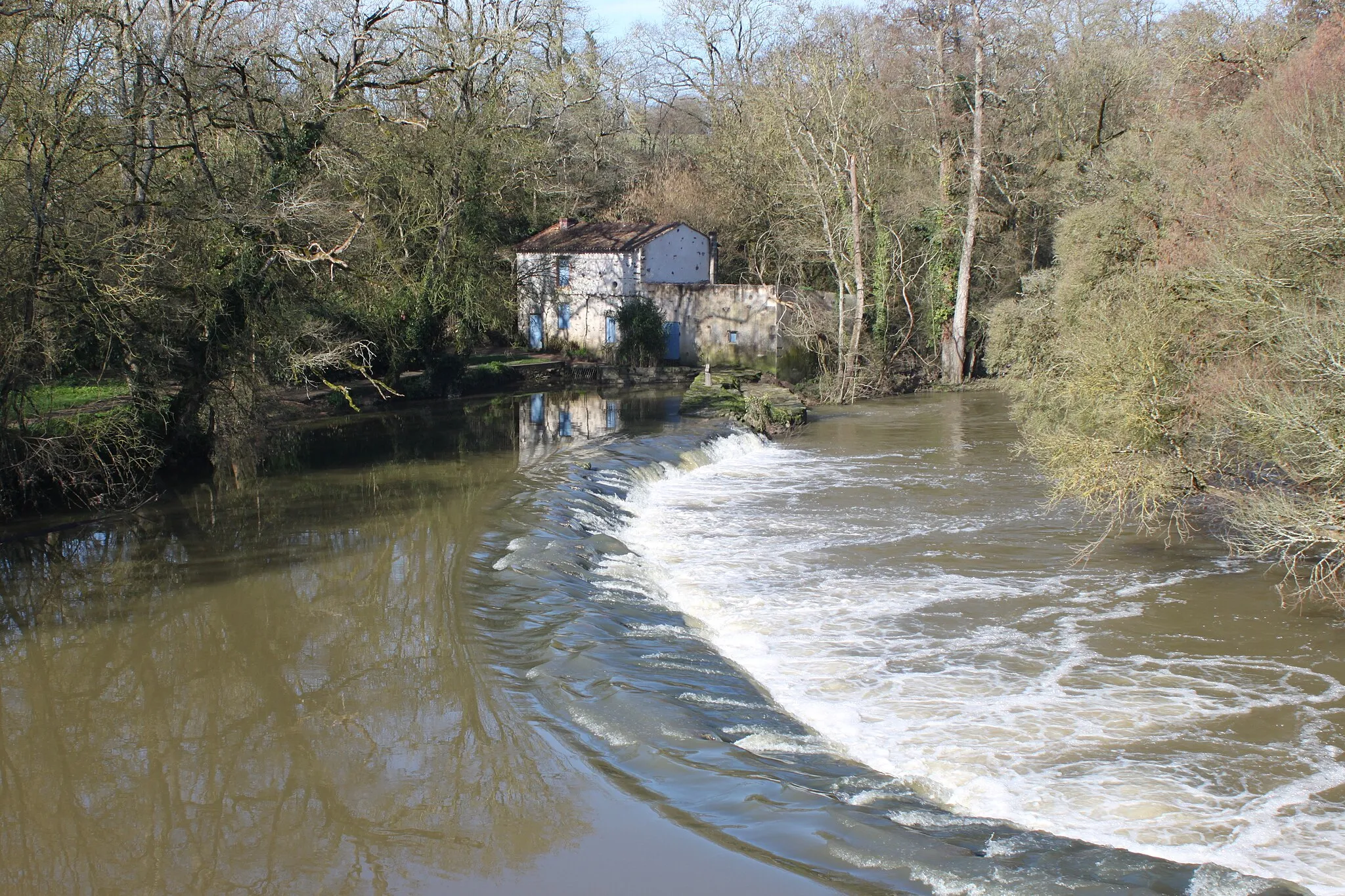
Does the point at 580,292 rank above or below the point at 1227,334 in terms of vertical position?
above

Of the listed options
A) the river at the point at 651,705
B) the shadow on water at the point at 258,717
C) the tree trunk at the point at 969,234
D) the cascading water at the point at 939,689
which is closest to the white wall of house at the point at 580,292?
the tree trunk at the point at 969,234

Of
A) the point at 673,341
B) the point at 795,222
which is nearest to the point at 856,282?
the point at 795,222

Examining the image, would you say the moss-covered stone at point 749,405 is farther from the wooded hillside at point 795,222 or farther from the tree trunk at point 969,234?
the tree trunk at point 969,234

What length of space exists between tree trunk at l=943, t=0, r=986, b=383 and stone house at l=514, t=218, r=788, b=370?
16.5ft

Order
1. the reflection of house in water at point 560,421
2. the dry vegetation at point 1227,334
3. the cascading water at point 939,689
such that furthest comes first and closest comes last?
1. the reflection of house in water at point 560,421
2. the dry vegetation at point 1227,334
3. the cascading water at point 939,689

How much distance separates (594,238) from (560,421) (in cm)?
1113

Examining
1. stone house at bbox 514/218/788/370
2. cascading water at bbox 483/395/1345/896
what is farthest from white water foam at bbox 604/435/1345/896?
stone house at bbox 514/218/788/370

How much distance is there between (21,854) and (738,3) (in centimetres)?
4534

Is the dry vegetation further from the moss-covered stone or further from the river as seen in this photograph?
the moss-covered stone

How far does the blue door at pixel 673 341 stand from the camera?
108ft

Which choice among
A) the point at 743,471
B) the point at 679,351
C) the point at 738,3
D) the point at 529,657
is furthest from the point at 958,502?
the point at 738,3

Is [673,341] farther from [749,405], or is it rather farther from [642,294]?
[749,405]

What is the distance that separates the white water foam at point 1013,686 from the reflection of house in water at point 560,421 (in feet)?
18.6

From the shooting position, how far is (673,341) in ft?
108
